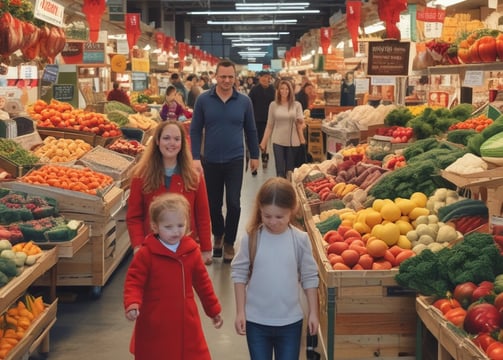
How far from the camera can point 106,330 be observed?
552 centimetres

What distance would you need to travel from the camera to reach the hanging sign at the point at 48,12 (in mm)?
8269

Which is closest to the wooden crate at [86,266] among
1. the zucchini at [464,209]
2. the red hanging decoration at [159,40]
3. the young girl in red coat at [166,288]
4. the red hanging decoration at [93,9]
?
the young girl in red coat at [166,288]

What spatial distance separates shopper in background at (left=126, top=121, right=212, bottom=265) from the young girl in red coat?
977 millimetres

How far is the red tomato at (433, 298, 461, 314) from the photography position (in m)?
3.97

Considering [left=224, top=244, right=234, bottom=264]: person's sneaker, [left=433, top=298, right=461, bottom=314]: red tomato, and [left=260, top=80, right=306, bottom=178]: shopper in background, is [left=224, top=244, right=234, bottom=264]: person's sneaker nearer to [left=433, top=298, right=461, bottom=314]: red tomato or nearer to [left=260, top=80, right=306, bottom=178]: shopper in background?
[left=260, top=80, right=306, bottom=178]: shopper in background

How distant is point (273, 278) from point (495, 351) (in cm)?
99

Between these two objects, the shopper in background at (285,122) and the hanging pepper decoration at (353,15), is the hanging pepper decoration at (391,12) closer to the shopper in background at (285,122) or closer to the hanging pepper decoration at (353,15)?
the shopper in background at (285,122)

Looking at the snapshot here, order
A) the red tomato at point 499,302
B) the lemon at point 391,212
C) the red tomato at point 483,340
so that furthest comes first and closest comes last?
the lemon at point 391,212, the red tomato at point 499,302, the red tomato at point 483,340

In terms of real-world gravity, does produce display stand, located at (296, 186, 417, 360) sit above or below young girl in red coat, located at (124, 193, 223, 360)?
below

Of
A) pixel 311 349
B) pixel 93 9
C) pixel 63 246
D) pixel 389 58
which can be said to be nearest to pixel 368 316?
pixel 311 349

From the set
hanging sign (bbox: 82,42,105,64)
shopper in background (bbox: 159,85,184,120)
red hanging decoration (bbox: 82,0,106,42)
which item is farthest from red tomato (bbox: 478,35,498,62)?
hanging sign (bbox: 82,42,105,64)

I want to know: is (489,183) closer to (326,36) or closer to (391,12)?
(391,12)

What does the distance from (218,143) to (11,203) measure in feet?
6.89

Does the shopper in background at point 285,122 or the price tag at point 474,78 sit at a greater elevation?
the price tag at point 474,78
